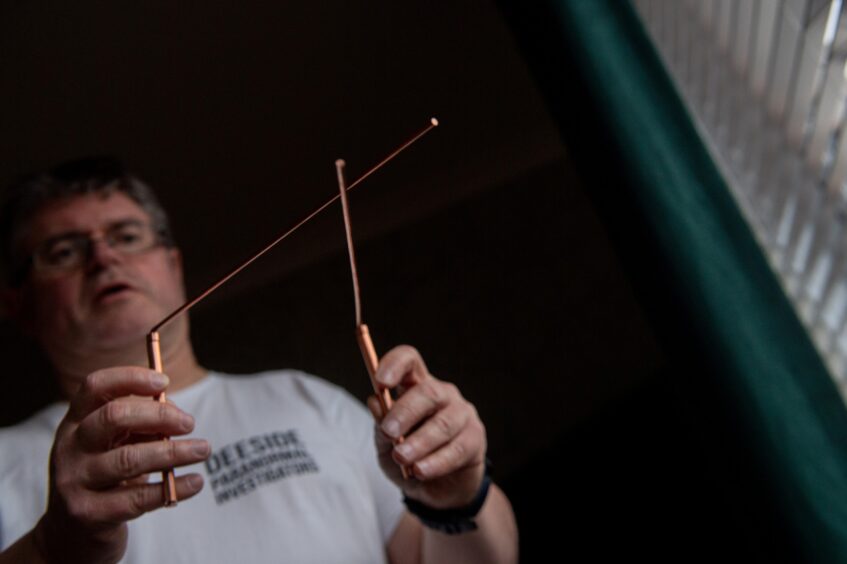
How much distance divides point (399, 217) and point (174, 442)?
60 cm

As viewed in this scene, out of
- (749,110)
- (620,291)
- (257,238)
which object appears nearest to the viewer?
(749,110)

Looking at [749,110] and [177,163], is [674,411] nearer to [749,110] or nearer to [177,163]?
[749,110]

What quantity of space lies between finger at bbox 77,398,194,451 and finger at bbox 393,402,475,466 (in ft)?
0.41

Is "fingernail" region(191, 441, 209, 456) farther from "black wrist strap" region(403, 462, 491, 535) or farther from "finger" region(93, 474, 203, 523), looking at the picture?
"black wrist strap" region(403, 462, 491, 535)

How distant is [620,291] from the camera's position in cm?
90

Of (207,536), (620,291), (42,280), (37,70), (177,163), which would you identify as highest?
(37,70)

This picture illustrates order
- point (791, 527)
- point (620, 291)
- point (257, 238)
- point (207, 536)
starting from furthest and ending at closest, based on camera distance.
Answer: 1. point (257, 238)
2. point (620, 291)
3. point (207, 536)
4. point (791, 527)

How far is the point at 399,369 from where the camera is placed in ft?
1.52

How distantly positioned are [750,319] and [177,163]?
3.04ft

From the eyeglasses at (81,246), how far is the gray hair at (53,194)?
0.02 metres

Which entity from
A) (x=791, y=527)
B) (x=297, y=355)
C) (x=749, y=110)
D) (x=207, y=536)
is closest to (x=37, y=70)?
(x=297, y=355)

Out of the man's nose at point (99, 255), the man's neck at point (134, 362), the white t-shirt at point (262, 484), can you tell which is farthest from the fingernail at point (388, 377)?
the man's nose at point (99, 255)

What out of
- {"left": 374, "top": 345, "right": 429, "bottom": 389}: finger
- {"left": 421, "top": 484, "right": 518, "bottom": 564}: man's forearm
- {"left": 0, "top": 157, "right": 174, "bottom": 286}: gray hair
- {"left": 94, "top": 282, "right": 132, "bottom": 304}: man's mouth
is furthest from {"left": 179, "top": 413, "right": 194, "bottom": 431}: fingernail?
{"left": 0, "top": 157, "right": 174, "bottom": 286}: gray hair

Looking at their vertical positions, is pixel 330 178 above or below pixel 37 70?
below
